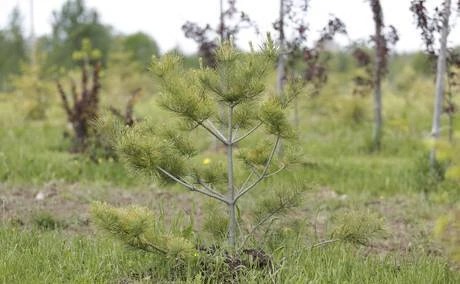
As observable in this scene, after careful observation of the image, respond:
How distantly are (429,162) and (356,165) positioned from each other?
3.58ft

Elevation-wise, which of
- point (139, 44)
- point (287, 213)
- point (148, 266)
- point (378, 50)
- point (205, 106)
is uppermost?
point (139, 44)

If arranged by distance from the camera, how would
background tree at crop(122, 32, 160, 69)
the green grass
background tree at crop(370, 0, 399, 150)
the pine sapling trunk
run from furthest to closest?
background tree at crop(122, 32, 160, 69)
the pine sapling trunk
background tree at crop(370, 0, 399, 150)
the green grass

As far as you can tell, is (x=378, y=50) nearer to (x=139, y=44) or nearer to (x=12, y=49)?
(x=12, y=49)

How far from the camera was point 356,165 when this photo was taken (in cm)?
749

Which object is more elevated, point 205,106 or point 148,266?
point 205,106

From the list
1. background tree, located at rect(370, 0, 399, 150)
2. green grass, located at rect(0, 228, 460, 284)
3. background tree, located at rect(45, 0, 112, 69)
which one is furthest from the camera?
background tree, located at rect(45, 0, 112, 69)

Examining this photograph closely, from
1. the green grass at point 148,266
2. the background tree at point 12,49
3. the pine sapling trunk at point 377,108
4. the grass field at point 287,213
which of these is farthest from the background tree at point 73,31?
the green grass at point 148,266

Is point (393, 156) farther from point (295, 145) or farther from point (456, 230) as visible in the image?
point (456, 230)

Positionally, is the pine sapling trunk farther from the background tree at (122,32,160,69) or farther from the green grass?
the background tree at (122,32,160,69)

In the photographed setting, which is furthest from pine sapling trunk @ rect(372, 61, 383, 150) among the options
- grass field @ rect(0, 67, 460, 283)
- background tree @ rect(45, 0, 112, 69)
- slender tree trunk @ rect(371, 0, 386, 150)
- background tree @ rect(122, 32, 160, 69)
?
background tree @ rect(122, 32, 160, 69)

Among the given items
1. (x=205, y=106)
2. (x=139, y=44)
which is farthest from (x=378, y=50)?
(x=139, y=44)

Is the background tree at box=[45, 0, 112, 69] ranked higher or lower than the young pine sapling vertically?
higher

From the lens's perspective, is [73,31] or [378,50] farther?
[73,31]

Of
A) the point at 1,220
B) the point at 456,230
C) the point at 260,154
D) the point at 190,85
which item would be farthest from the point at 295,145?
the point at 1,220
